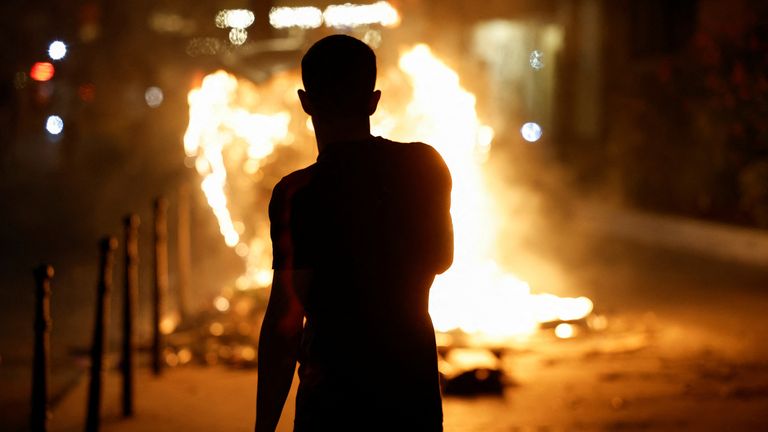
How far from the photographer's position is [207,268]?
13.9 metres

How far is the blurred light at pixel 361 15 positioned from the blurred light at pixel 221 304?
5.63 metres

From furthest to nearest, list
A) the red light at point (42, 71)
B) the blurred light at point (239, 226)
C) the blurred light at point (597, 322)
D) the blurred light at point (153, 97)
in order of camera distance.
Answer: the red light at point (42, 71) < the blurred light at point (153, 97) < the blurred light at point (239, 226) < the blurred light at point (597, 322)

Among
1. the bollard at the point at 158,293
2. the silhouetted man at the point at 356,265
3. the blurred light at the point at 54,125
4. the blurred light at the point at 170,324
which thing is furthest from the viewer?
the blurred light at the point at 54,125

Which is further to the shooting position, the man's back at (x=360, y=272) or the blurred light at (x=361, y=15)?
the blurred light at (x=361, y=15)

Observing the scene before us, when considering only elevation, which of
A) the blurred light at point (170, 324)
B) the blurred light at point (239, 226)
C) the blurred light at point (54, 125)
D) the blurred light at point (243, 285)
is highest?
the blurred light at point (54, 125)

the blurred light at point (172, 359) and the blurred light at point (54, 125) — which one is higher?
the blurred light at point (54, 125)

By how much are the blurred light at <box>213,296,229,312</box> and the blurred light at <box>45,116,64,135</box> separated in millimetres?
13343

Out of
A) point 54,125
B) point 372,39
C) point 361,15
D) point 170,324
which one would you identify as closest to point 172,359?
point 170,324

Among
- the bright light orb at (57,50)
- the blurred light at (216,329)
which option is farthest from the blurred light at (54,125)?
the blurred light at (216,329)

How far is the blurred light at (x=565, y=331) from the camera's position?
29.4 feet

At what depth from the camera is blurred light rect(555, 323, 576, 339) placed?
897 centimetres

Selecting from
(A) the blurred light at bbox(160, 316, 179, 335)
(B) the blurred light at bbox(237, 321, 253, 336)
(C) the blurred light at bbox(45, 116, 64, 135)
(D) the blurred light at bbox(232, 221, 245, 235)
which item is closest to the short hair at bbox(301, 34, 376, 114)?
(B) the blurred light at bbox(237, 321, 253, 336)

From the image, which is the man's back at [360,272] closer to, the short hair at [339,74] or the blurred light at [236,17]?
the short hair at [339,74]

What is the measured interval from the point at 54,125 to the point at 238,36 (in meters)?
6.47
